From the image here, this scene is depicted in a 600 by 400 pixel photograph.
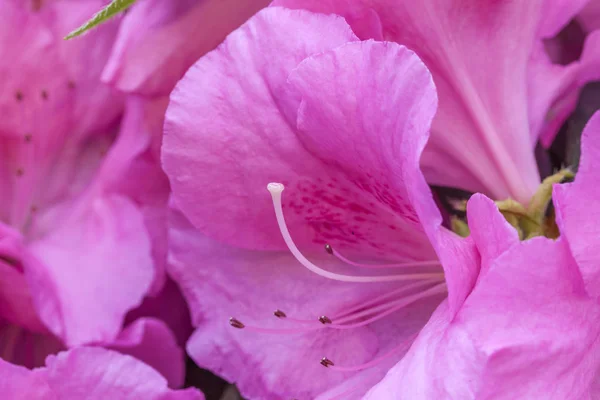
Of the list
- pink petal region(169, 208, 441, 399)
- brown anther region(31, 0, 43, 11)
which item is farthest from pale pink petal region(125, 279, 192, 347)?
brown anther region(31, 0, 43, 11)

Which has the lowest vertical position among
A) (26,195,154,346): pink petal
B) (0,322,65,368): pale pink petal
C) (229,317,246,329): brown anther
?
(0,322,65,368): pale pink petal

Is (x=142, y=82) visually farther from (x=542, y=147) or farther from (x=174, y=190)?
(x=542, y=147)

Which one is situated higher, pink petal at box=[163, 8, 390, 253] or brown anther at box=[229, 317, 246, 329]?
pink petal at box=[163, 8, 390, 253]

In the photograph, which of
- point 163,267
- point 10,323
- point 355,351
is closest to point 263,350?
point 355,351

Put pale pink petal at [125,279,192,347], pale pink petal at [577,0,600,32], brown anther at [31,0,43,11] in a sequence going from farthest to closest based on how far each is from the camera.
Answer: brown anther at [31,0,43,11] → pale pink petal at [125,279,192,347] → pale pink petal at [577,0,600,32]

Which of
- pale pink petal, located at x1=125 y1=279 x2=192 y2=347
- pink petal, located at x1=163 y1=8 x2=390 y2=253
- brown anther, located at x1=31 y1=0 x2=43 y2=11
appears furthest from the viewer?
brown anther, located at x1=31 y1=0 x2=43 y2=11

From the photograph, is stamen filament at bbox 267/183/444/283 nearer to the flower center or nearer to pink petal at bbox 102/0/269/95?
the flower center

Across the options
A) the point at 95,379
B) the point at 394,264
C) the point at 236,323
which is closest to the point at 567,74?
the point at 394,264

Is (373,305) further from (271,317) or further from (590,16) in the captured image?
(590,16)
